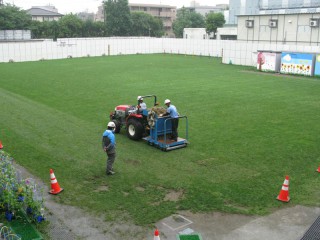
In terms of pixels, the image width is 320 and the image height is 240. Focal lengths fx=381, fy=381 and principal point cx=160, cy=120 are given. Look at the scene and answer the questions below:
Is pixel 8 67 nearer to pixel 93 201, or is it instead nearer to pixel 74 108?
pixel 74 108

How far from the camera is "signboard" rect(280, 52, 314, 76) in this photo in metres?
31.6

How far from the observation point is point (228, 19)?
89.1 meters

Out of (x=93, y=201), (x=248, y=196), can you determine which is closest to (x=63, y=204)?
(x=93, y=201)

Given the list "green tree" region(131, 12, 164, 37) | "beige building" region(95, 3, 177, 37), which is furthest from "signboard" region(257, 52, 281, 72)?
"beige building" region(95, 3, 177, 37)

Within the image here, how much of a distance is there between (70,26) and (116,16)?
915 centimetres

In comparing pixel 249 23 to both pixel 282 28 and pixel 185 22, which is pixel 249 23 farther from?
pixel 185 22

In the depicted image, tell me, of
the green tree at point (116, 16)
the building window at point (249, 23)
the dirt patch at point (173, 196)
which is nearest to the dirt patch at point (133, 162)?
the dirt patch at point (173, 196)

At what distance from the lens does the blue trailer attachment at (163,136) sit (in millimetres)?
13016

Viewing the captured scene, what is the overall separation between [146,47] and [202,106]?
38096 millimetres

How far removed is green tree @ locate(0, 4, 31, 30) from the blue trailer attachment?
195 feet

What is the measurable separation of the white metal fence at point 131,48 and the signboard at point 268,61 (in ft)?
8.33

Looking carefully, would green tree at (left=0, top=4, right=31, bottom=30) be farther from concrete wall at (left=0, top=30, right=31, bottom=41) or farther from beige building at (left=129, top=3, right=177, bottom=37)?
beige building at (left=129, top=3, right=177, bottom=37)

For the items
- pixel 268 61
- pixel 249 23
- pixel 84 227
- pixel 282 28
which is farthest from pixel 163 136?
pixel 249 23

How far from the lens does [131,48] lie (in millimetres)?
55188
